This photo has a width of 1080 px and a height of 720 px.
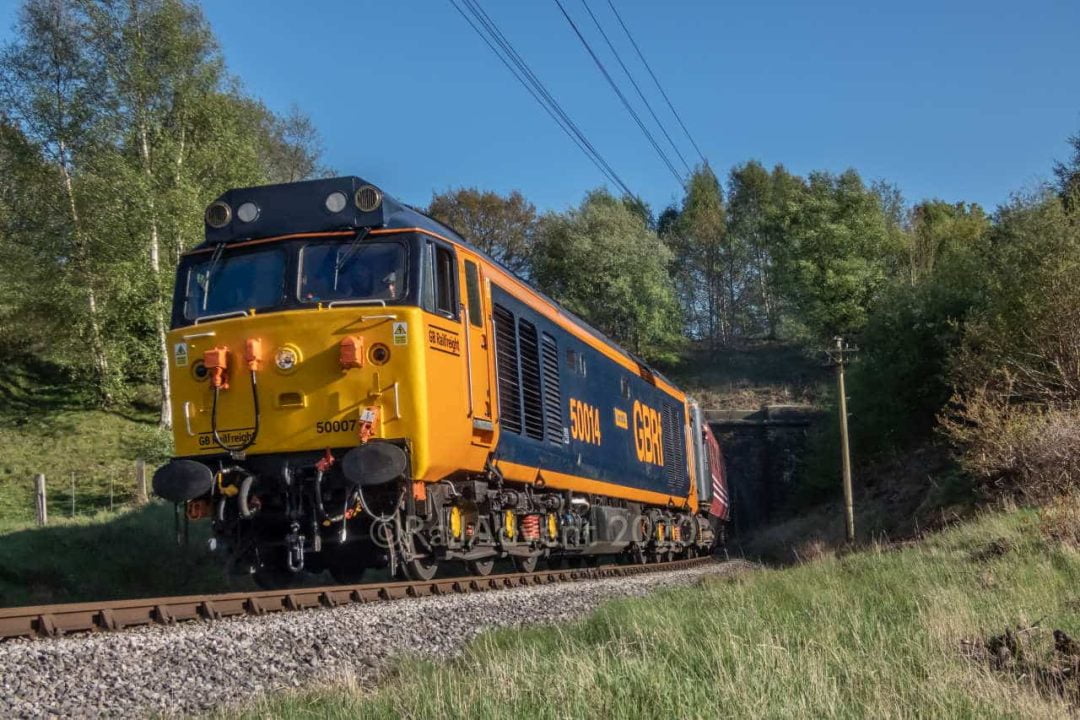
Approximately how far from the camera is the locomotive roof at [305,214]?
10.2m

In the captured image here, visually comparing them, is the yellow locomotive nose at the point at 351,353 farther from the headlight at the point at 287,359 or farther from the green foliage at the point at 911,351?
the green foliage at the point at 911,351

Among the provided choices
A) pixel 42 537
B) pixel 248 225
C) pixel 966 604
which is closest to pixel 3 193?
pixel 42 537

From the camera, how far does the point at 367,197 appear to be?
33.8 ft

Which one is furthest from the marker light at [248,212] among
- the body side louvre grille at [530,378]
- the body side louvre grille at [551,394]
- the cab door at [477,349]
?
the body side louvre grille at [551,394]

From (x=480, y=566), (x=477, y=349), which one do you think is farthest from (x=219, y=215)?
(x=480, y=566)

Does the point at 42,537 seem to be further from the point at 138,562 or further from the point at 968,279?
the point at 968,279

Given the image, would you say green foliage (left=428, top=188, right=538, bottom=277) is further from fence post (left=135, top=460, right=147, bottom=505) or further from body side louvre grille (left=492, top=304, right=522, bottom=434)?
body side louvre grille (left=492, top=304, right=522, bottom=434)

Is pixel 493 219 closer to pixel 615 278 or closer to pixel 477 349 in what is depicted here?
pixel 615 278

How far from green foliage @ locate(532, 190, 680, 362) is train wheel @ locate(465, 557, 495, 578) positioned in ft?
131

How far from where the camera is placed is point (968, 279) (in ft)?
108

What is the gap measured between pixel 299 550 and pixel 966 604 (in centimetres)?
595

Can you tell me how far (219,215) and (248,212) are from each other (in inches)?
12.6

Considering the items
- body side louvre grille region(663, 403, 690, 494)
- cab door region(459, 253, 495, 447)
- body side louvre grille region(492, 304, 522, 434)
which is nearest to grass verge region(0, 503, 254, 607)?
body side louvre grille region(492, 304, 522, 434)

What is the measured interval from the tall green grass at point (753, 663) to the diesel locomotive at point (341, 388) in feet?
7.15
